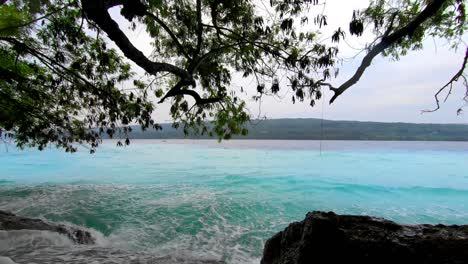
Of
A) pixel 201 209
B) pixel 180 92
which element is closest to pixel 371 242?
pixel 180 92

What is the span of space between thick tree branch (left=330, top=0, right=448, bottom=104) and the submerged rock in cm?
118

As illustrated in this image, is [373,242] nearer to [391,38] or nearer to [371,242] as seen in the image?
[371,242]

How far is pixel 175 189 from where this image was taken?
39.3 ft

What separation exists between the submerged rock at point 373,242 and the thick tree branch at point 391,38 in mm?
1179

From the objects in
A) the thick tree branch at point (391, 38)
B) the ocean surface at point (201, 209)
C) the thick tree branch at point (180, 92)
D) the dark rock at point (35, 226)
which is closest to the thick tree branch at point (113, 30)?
the thick tree branch at point (180, 92)

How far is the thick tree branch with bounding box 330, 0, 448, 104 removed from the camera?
94.2 inches

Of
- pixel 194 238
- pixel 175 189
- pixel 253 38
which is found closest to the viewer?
pixel 253 38

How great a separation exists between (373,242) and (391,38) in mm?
1694

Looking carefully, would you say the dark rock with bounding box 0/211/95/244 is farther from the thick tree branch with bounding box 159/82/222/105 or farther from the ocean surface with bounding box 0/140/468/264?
the thick tree branch with bounding box 159/82/222/105

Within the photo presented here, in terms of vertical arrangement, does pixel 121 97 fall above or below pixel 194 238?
above

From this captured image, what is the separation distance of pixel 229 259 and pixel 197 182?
956cm

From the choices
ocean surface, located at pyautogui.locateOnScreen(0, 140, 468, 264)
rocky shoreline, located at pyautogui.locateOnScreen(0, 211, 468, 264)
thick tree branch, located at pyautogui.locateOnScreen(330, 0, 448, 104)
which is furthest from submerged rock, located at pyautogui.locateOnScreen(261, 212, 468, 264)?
ocean surface, located at pyautogui.locateOnScreen(0, 140, 468, 264)

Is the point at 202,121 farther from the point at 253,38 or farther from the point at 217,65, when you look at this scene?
the point at 253,38

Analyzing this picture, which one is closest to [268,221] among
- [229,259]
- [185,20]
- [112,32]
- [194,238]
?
[194,238]
